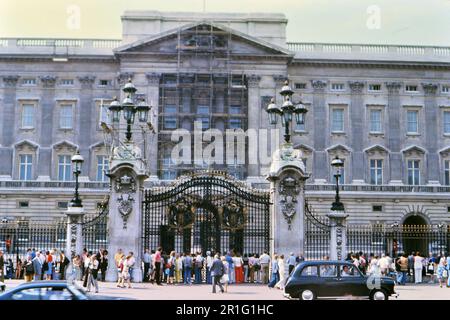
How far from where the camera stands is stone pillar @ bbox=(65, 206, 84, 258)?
25.5 m

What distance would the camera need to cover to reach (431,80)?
5641 centimetres

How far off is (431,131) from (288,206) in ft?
113

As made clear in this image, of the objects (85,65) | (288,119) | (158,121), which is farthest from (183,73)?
(288,119)

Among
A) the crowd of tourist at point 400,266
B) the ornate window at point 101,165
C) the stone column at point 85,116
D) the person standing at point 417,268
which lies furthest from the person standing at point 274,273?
the stone column at point 85,116

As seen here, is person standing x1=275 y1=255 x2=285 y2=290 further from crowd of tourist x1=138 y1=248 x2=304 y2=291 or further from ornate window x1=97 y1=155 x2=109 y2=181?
ornate window x1=97 y1=155 x2=109 y2=181

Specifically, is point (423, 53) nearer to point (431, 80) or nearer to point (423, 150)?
point (431, 80)

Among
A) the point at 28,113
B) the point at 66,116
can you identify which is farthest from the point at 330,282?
the point at 28,113

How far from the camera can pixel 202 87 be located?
53.8m

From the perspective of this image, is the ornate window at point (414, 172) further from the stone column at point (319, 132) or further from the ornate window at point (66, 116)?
the ornate window at point (66, 116)

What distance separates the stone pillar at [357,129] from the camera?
54891 millimetres

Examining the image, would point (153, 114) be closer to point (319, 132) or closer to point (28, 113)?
point (28, 113)

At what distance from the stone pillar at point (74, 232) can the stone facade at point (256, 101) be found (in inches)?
1067

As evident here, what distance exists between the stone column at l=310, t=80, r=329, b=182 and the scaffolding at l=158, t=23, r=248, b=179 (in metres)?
5.99
